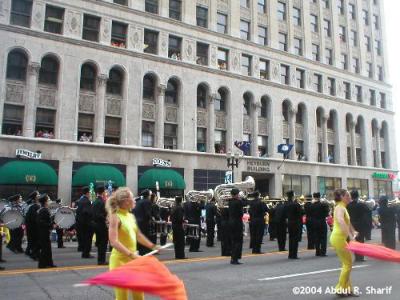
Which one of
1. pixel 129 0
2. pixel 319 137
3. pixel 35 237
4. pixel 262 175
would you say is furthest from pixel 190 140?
pixel 35 237

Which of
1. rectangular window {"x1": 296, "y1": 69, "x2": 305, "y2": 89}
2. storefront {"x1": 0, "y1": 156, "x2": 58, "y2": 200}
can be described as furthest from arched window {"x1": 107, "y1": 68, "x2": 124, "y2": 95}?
rectangular window {"x1": 296, "y1": 69, "x2": 305, "y2": 89}

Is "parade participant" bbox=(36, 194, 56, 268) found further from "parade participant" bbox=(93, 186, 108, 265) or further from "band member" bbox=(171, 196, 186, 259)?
"band member" bbox=(171, 196, 186, 259)

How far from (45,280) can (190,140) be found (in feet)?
80.5

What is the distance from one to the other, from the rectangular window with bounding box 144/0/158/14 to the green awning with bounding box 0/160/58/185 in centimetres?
1497

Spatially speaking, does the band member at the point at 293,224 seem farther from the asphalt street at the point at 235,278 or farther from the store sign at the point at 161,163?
the store sign at the point at 161,163

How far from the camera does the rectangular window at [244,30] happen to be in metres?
38.4

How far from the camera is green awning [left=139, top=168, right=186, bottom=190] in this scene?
29484 millimetres

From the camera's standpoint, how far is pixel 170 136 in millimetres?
33000

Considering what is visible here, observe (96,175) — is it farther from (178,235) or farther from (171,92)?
(178,235)

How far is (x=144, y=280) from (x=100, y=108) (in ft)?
87.4

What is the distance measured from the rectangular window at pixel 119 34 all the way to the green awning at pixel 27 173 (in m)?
10.8

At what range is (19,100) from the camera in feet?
89.4

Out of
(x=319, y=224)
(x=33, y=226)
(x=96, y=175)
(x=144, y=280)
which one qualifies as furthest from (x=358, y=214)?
(x=96, y=175)

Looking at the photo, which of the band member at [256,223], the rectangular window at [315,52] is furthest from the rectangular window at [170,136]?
the rectangular window at [315,52]
